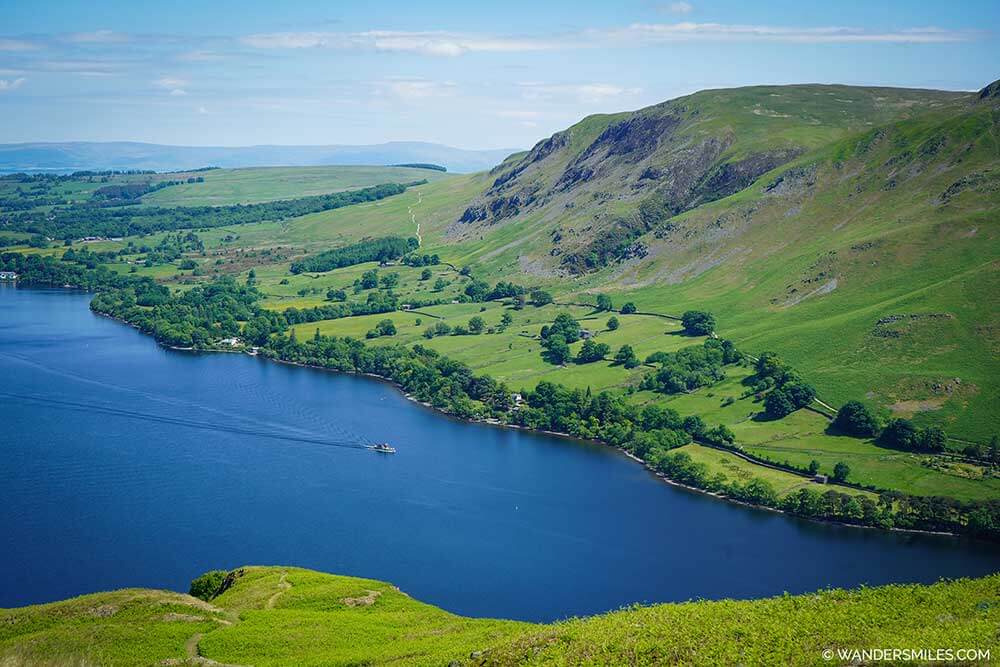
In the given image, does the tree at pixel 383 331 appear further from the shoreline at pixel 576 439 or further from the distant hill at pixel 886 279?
the distant hill at pixel 886 279

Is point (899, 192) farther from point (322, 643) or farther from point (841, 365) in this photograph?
point (322, 643)

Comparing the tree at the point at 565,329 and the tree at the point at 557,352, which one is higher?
the tree at the point at 565,329

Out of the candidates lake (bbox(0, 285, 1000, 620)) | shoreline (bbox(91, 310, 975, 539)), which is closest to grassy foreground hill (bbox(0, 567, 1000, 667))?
lake (bbox(0, 285, 1000, 620))

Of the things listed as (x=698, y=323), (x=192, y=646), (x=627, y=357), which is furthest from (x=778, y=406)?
(x=192, y=646)

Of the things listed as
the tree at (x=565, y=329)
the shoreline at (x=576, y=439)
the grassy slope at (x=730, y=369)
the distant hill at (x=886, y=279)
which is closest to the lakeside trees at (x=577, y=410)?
the shoreline at (x=576, y=439)

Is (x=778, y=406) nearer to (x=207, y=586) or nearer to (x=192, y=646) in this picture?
(x=207, y=586)

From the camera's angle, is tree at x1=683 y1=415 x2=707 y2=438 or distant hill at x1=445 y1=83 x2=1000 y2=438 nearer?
tree at x1=683 y1=415 x2=707 y2=438

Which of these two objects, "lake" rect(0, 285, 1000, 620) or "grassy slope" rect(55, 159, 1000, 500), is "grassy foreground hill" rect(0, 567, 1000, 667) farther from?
"grassy slope" rect(55, 159, 1000, 500)
